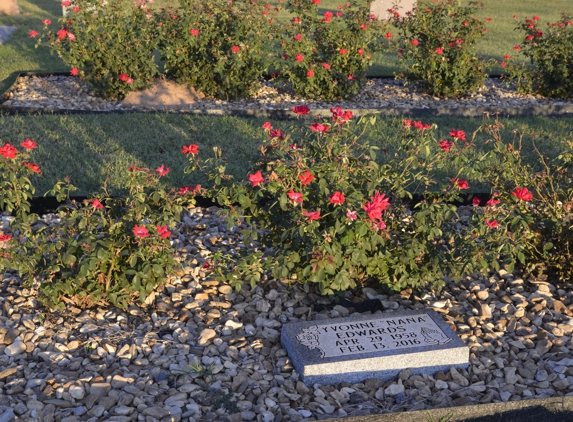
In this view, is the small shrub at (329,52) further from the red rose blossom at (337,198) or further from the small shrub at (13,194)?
the red rose blossom at (337,198)

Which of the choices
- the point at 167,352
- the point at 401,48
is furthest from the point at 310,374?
the point at 401,48

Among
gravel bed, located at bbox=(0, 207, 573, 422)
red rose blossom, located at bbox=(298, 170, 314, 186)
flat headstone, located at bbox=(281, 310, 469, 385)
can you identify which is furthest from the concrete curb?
red rose blossom, located at bbox=(298, 170, 314, 186)

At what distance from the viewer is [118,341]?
2.97 m

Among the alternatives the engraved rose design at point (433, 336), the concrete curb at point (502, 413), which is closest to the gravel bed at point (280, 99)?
the engraved rose design at point (433, 336)

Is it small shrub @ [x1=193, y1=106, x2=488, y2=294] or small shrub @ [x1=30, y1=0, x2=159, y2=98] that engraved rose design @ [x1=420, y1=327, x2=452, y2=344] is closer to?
small shrub @ [x1=193, y1=106, x2=488, y2=294]

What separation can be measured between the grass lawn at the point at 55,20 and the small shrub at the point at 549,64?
3.12 feet

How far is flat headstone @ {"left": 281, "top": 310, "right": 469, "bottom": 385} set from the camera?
2742mm

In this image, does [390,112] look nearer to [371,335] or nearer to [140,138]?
[140,138]

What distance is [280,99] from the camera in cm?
724

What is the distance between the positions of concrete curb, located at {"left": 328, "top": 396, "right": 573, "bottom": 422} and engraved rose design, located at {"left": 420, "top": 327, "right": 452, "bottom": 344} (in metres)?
0.44

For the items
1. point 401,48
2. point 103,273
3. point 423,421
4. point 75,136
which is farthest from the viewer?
point 401,48

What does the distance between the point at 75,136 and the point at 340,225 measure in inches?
139

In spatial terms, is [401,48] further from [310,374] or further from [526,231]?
[310,374]

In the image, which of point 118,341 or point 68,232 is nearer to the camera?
point 118,341
